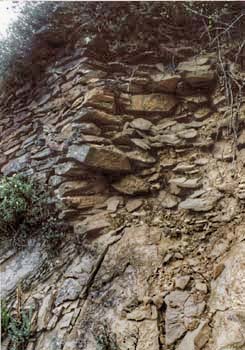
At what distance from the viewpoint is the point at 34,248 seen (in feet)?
8.89

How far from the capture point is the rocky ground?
1.94m

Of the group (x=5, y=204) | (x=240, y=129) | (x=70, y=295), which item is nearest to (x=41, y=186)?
(x=5, y=204)

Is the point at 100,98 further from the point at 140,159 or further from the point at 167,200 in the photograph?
the point at 167,200

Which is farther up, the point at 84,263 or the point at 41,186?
the point at 41,186

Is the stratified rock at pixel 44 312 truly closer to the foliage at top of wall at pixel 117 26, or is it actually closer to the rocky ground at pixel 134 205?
the rocky ground at pixel 134 205

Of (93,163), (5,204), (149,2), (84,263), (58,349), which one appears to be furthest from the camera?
(149,2)

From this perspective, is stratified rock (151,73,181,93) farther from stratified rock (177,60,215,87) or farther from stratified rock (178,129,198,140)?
stratified rock (178,129,198,140)

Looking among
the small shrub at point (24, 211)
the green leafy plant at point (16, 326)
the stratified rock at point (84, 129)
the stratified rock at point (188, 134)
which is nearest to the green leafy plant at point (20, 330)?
the green leafy plant at point (16, 326)

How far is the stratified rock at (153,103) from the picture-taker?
289 centimetres

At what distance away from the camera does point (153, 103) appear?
2.91 m

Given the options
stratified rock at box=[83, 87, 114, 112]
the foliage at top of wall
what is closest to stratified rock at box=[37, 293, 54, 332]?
stratified rock at box=[83, 87, 114, 112]

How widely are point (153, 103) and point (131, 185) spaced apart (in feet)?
2.75

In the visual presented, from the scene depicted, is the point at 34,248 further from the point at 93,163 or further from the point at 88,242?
the point at 93,163

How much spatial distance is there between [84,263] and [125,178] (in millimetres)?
812
